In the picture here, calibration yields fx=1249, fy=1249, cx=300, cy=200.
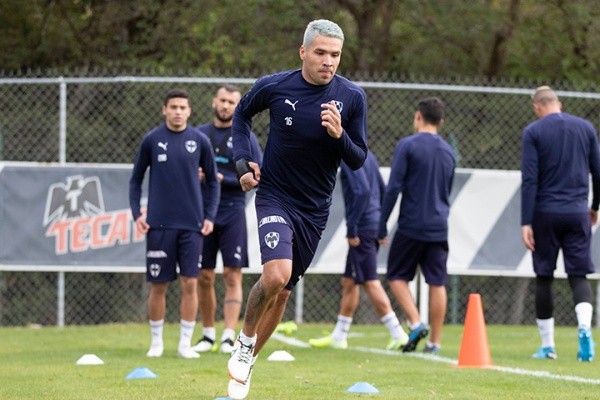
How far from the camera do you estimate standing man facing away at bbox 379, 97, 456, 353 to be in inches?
420

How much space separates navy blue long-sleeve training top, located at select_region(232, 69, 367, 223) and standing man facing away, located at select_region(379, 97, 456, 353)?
3.49m

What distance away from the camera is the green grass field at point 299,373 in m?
7.63

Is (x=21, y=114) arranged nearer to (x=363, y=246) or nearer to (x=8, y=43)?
(x=363, y=246)

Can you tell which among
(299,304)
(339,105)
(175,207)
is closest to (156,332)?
(175,207)

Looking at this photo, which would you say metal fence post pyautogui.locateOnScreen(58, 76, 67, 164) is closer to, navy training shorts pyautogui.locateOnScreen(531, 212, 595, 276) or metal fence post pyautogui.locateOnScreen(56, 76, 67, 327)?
Result: metal fence post pyautogui.locateOnScreen(56, 76, 67, 327)

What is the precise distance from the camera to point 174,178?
998 cm

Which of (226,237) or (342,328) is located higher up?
(226,237)

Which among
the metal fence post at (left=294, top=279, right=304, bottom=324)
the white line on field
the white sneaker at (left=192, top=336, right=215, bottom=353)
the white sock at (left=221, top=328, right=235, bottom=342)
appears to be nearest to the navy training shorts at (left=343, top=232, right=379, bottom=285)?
the white line on field

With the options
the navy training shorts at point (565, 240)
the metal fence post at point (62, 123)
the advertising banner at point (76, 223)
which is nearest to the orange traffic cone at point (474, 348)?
the navy training shorts at point (565, 240)

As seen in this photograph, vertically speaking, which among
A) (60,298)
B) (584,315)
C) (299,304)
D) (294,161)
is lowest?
(299,304)

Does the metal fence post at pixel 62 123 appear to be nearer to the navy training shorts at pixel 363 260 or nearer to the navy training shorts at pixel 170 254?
the navy training shorts at pixel 363 260

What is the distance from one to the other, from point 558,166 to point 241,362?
13.5 feet

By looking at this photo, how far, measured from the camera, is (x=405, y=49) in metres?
23.3

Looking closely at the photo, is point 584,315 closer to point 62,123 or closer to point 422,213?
point 422,213
